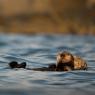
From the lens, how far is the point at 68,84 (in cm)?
1121

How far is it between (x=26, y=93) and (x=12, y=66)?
3315 mm

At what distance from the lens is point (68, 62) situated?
1327 cm

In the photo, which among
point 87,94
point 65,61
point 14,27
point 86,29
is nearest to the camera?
point 87,94

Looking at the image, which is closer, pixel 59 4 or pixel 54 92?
pixel 54 92

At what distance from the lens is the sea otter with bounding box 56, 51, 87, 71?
1298 cm

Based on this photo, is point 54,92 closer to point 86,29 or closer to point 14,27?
point 86,29

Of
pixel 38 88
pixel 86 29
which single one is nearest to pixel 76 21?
pixel 86 29

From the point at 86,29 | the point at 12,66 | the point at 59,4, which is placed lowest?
the point at 12,66

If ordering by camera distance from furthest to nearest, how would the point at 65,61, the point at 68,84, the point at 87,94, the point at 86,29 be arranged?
the point at 86,29, the point at 65,61, the point at 68,84, the point at 87,94

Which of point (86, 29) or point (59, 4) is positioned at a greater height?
point (59, 4)

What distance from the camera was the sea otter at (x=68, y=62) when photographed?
13.0 meters

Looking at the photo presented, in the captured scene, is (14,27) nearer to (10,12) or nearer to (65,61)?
(10,12)

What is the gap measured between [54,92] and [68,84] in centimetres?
96

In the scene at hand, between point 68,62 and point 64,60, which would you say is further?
point 68,62
